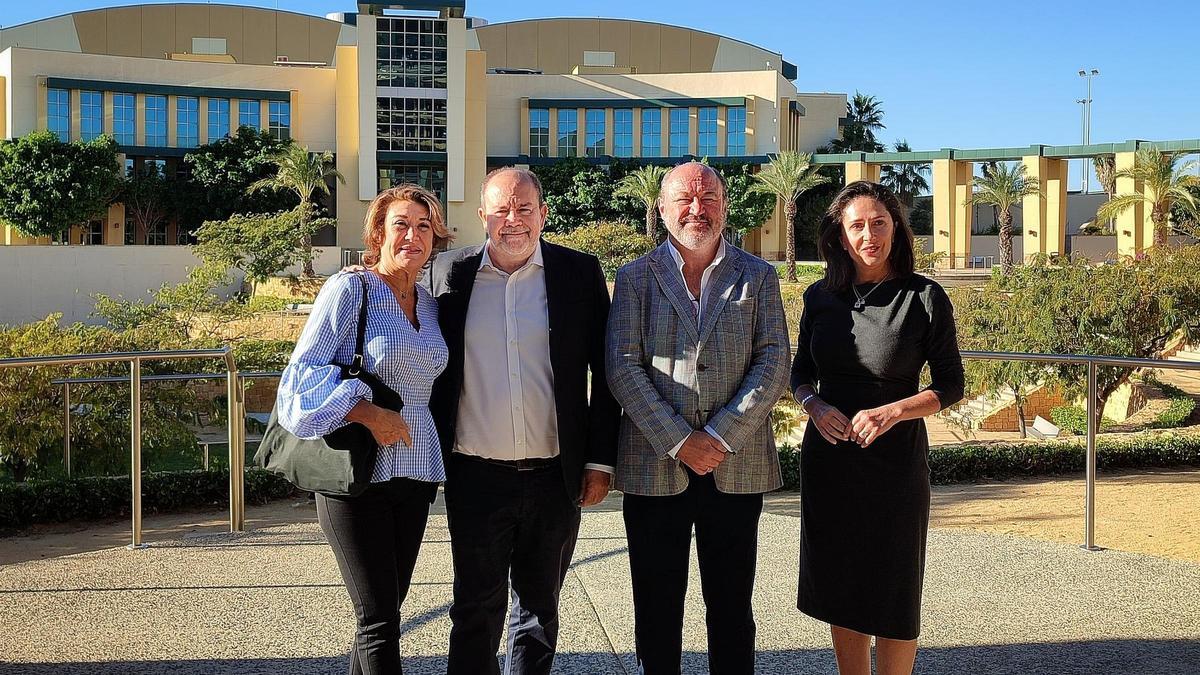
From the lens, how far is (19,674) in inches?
148

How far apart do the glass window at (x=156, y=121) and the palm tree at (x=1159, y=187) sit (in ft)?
132

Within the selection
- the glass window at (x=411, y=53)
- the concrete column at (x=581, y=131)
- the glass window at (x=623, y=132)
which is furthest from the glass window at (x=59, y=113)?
the glass window at (x=623, y=132)

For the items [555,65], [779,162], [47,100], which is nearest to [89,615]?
[779,162]

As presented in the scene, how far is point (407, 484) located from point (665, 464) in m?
0.77

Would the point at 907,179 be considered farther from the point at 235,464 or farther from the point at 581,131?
the point at 235,464

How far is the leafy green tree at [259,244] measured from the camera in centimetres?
4084

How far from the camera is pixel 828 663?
400 centimetres

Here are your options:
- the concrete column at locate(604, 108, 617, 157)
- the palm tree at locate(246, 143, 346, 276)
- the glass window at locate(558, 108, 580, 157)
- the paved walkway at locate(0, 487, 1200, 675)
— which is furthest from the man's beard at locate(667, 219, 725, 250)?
the glass window at locate(558, 108, 580, 157)

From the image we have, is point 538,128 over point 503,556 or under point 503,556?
over

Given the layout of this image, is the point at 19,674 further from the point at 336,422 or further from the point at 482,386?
the point at 482,386

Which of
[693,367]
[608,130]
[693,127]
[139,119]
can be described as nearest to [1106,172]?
[693,127]

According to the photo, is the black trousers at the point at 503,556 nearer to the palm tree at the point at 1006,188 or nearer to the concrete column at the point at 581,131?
the palm tree at the point at 1006,188

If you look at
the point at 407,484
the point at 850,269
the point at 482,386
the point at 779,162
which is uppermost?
the point at 779,162

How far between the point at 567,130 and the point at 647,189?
10154 millimetres
